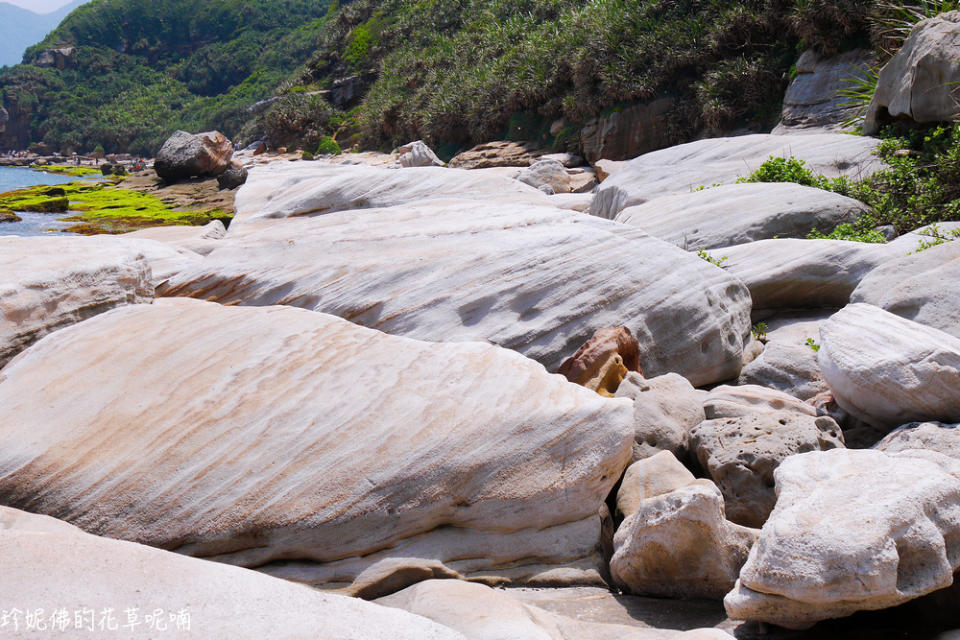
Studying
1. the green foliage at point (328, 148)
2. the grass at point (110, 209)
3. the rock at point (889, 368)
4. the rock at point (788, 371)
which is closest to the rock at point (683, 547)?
the rock at point (889, 368)

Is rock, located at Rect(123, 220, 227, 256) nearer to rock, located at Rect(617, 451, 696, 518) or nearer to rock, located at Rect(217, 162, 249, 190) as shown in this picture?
rock, located at Rect(617, 451, 696, 518)

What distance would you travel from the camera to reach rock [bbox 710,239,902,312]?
7035 mm

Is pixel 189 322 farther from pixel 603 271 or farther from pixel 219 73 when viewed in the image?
pixel 219 73

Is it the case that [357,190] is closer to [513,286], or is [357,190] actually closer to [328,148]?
[513,286]

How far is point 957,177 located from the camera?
895 cm

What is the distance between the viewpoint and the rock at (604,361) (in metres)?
5.17

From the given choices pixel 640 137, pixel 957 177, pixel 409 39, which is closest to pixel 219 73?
pixel 409 39

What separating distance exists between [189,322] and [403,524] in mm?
2158

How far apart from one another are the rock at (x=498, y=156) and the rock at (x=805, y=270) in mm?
18928

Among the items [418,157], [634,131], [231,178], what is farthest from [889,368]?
[231,178]

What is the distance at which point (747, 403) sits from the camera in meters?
4.93

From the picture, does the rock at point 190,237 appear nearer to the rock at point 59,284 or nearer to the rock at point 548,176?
the rock at point 59,284

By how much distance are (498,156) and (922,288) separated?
2266 cm

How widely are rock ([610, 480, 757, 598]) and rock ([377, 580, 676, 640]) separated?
422mm
